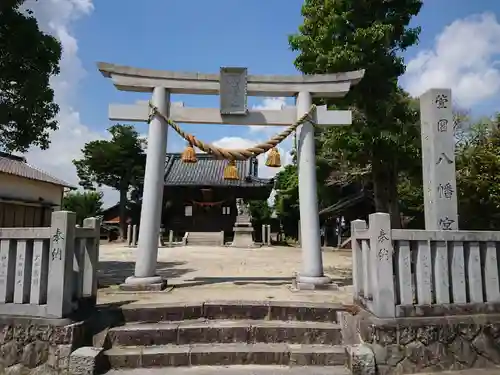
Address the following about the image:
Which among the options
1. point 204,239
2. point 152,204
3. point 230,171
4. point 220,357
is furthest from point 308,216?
point 204,239

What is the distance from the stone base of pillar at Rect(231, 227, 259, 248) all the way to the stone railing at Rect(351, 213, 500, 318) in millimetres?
19170

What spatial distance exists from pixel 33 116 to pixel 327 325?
9.25 meters

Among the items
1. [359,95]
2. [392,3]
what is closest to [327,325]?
[359,95]

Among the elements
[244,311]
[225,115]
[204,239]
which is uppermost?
[225,115]

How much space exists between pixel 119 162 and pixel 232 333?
1164 inches

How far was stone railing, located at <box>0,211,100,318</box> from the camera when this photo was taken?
4348 mm

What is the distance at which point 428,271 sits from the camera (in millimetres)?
4508

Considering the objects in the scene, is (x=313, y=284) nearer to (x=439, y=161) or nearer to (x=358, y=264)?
(x=358, y=264)

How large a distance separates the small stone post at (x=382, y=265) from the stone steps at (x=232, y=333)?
2.32 ft

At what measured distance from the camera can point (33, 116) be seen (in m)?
9.71

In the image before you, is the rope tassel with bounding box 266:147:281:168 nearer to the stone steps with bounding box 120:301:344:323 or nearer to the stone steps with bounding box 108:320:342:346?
the stone steps with bounding box 120:301:344:323

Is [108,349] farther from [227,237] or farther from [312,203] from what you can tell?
[227,237]

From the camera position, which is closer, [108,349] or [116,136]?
[108,349]

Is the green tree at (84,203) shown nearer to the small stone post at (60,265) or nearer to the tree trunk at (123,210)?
the tree trunk at (123,210)
